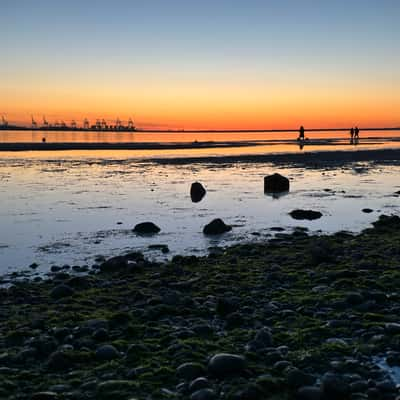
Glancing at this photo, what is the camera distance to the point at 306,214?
1666 cm

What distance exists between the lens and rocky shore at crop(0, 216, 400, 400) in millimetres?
5082

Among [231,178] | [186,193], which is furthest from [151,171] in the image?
[186,193]

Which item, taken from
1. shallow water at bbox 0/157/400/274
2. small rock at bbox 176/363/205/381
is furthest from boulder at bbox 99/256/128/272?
small rock at bbox 176/363/205/381

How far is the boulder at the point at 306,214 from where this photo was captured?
54.3ft

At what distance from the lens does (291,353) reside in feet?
19.4

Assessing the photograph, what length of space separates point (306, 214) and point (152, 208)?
5.54 meters

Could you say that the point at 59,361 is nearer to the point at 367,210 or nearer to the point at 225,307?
the point at 225,307

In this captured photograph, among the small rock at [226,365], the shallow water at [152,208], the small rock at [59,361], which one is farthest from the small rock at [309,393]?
the shallow water at [152,208]

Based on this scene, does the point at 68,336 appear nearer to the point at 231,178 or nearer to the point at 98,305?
the point at 98,305

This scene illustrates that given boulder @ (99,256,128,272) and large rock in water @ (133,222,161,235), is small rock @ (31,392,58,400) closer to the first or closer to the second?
boulder @ (99,256,128,272)

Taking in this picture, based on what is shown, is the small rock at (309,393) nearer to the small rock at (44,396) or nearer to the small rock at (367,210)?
the small rock at (44,396)

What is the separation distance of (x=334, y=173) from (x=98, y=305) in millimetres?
25746

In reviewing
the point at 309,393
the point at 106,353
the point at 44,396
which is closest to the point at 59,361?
the point at 106,353

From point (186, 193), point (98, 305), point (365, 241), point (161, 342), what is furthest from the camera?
point (186, 193)
